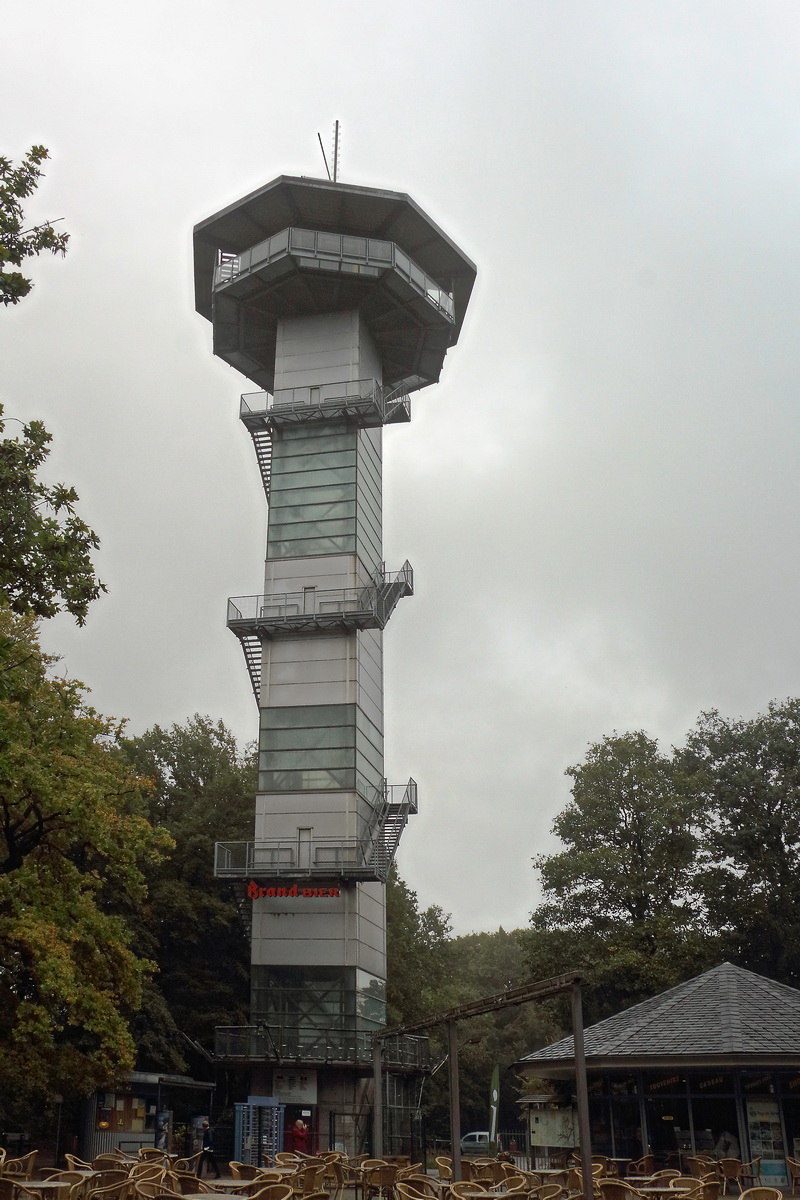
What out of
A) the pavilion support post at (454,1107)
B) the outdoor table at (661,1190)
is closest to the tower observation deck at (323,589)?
the pavilion support post at (454,1107)

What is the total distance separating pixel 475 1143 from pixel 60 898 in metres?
40.2

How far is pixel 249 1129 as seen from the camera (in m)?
30.4

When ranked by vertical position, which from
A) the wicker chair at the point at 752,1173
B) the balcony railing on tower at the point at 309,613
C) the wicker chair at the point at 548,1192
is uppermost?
the balcony railing on tower at the point at 309,613

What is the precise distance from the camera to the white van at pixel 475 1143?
170ft

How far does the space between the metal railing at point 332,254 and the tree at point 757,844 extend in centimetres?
2395

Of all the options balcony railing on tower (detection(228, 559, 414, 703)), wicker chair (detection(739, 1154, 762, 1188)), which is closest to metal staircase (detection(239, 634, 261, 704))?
balcony railing on tower (detection(228, 559, 414, 703))

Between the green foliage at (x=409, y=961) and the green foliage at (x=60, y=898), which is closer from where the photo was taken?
the green foliage at (x=60, y=898)

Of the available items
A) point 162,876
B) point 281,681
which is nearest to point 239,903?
point 162,876

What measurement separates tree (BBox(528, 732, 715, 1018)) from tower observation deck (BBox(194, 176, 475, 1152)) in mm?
8805

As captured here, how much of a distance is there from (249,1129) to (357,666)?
50.7 feet

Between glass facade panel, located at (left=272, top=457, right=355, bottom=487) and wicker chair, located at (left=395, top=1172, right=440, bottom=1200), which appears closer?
wicker chair, located at (left=395, top=1172, right=440, bottom=1200)

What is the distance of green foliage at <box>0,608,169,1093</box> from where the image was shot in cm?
2197

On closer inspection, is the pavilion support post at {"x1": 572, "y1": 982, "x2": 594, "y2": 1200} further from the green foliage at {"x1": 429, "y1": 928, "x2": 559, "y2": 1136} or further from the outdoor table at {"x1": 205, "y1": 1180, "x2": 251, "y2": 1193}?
the green foliage at {"x1": 429, "y1": 928, "x2": 559, "y2": 1136}

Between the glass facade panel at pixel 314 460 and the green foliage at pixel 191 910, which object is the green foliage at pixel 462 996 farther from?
the glass facade panel at pixel 314 460
